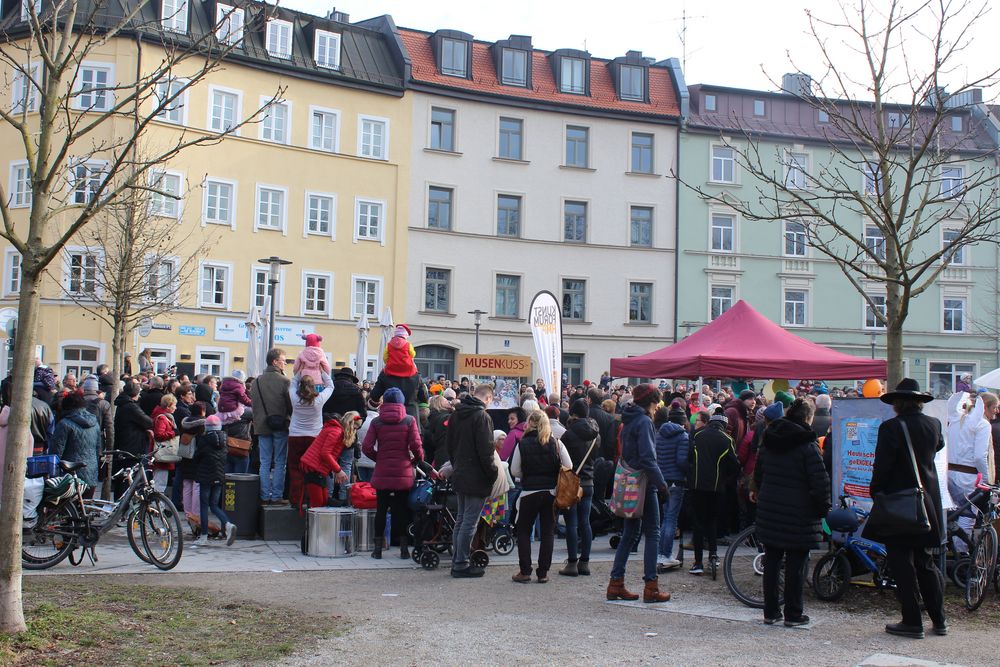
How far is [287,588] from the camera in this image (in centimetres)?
960

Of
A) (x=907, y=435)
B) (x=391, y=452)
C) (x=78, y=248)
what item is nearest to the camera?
(x=907, y=435)

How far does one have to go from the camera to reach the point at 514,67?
1673 inches

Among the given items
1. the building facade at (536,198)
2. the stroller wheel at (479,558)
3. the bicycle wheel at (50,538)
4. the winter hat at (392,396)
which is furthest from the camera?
the building facade at (536,198)

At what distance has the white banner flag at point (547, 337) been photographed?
60.9ft

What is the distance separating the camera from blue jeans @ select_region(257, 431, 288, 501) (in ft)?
41.4

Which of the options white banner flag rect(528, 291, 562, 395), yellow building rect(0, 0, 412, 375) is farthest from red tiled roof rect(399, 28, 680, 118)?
white banner flag rect(528, 291, 562, 395)

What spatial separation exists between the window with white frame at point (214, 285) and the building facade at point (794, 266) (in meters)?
18.7

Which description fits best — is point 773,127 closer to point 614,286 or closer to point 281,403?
point 614,286

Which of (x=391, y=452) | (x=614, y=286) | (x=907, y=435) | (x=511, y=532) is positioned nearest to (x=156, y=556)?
(x=391, y=452)

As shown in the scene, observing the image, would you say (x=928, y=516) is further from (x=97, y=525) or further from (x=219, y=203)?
(x=219, y=203)

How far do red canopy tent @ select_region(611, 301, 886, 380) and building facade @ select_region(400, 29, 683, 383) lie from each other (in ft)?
71.9

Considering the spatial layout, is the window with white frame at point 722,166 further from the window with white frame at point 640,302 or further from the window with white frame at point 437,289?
the window with white frame at point 437,289

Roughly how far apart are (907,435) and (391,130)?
3314 centimetres

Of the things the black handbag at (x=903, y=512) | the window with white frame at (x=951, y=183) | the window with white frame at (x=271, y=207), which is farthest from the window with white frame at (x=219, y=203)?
the black handbag at (x=903, y=512)
